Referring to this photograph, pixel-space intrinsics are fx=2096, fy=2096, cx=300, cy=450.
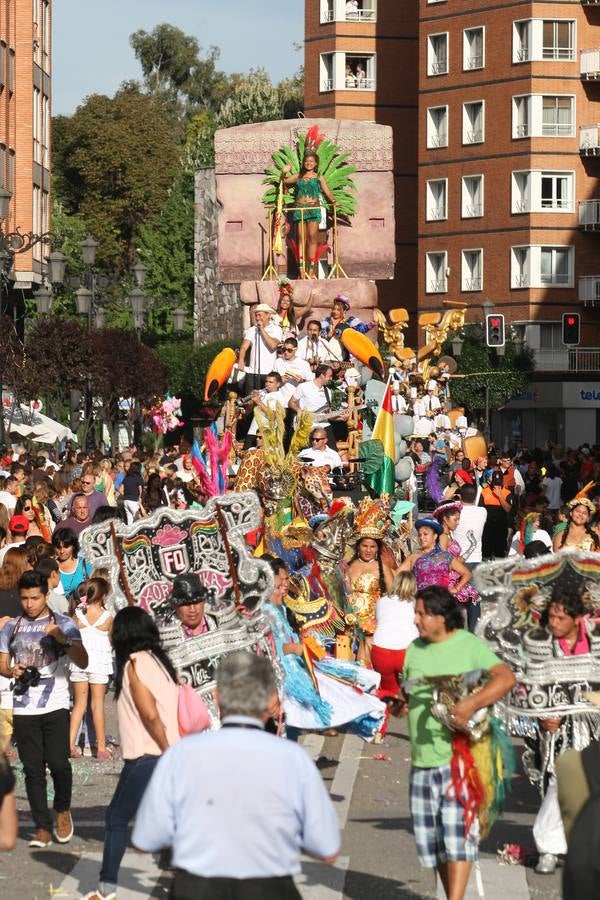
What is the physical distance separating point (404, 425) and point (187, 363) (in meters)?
43.6

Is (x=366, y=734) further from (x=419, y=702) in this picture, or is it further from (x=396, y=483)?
(x=396, y=483)

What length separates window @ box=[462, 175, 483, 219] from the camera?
67.1 m

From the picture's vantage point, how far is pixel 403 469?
1022 inches

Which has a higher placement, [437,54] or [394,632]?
[437,54]

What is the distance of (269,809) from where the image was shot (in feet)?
19.2

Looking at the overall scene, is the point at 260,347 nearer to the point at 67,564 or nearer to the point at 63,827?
the point at 67,564

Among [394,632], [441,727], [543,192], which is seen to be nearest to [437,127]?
[543,192]

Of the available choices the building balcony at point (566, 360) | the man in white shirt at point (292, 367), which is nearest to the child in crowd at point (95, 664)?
the man in white shirt at point (292, 367)

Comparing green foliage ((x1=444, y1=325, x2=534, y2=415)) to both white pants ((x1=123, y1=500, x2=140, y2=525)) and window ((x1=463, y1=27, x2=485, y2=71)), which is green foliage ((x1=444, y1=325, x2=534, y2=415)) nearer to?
window ((x1=463, y1=27, x2=485, y2=71))

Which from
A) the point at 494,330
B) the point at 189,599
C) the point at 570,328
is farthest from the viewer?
the point at 494,330

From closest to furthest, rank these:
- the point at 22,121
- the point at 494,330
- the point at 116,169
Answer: the point at 494,330 → the point at 22,121 → the point at 116,169

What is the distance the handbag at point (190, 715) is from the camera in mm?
8797

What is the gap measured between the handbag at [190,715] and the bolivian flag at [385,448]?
14916 millimetres

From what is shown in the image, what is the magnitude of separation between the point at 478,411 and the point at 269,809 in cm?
6229
